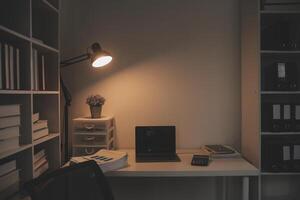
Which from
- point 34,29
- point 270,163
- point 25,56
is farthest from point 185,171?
point 34,29

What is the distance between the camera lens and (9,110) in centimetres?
131

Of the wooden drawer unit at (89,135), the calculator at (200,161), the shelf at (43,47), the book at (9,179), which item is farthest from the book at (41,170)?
the calculator at (200,161)

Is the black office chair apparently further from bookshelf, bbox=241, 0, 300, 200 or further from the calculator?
bookshelf, bbox=241, 0, 300, 200

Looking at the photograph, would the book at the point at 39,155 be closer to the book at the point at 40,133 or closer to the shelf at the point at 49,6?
the book at the point at 40,133

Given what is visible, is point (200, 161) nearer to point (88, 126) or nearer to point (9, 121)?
point (88, 126)

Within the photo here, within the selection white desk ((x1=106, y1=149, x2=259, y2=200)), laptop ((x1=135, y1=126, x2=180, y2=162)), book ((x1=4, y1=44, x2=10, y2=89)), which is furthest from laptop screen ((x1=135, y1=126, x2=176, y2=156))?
book ((x1=4, y1=44, x2=10, y2=89))

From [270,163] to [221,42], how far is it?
1166 mm

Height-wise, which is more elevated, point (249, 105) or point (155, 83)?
point (155, 83)

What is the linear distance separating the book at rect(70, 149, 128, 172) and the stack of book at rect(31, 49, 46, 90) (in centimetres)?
57

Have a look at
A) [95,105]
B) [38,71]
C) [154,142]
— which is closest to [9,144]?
[38,71]

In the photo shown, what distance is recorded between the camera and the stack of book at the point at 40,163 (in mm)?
1628

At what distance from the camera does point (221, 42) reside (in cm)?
233

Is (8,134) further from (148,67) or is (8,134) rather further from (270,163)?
(270,163)

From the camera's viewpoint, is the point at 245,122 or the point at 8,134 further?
the point at 245,122
